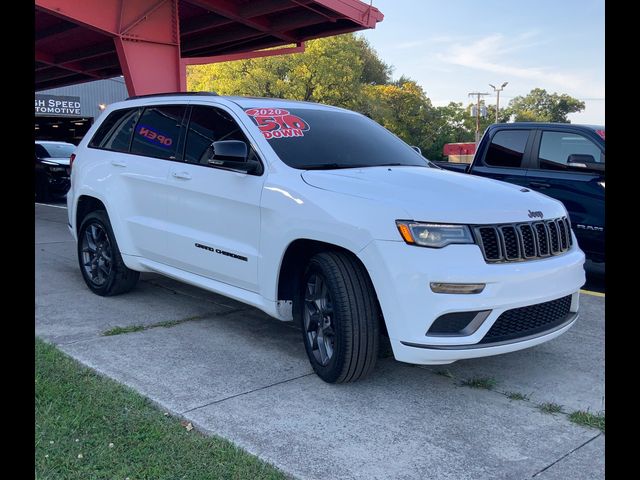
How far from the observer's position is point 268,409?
369 cm

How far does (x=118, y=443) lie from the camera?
3184 mm

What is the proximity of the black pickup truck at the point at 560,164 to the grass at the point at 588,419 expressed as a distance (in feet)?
12.7

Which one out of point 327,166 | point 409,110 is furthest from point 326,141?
point 409,110

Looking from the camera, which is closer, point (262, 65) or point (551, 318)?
point (551, 318)

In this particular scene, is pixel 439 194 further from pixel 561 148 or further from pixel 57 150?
pixel 57 150

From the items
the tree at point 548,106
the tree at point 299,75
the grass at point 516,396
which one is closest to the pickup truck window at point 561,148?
the grass at point 516,396

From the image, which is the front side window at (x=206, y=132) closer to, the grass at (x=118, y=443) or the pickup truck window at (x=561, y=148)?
the grass at (x=118, y=443)

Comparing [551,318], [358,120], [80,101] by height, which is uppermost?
[80,101]

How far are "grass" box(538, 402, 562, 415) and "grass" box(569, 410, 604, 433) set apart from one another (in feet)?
0.27

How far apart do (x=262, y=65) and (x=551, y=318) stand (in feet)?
118

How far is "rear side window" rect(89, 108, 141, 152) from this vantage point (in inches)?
237
